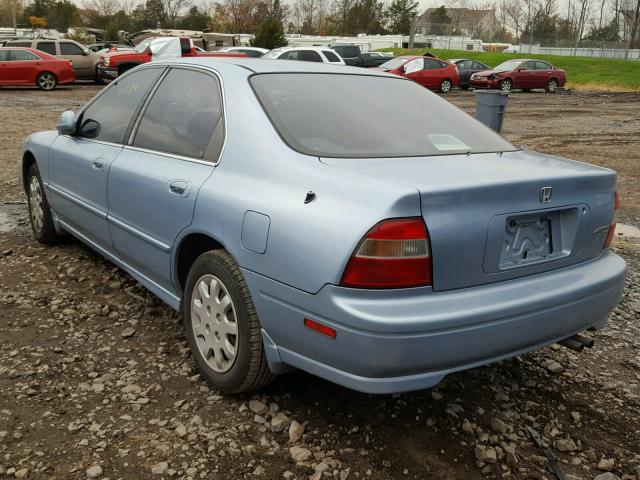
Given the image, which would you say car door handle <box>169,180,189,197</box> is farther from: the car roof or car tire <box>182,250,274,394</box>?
the car roof

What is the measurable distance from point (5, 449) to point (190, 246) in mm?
→ 1168

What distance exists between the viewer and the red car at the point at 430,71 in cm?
2425

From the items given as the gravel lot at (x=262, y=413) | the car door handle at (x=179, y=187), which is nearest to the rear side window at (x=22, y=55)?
the gravel lot at (x=262, y=413)

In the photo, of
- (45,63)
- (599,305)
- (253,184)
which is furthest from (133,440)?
(45,63)

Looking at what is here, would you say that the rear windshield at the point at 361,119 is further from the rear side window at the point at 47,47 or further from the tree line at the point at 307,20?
the tree line at the point at 307,20

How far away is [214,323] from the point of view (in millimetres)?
2904

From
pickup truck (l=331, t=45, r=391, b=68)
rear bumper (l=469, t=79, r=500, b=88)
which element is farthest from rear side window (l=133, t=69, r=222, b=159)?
pickup truck (l=331, t=45, r=391, b=68)

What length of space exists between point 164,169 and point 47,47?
75.0 ft

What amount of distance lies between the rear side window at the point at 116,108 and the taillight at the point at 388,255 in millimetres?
2170

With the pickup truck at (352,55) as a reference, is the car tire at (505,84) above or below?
below

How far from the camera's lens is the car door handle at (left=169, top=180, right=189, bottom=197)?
299 centimetres

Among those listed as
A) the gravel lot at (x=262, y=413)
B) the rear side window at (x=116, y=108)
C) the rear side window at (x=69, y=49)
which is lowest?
the gravel lot at (x=262, y=413)

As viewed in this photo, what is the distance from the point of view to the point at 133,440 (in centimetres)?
261

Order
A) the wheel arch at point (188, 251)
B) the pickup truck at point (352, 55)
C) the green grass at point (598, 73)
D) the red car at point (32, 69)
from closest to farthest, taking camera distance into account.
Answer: the wheel arch at point (188, 251)
the red car at point (32, 69)
the pickup truck at point (352, 55)
the green grass at point (598, 73)
